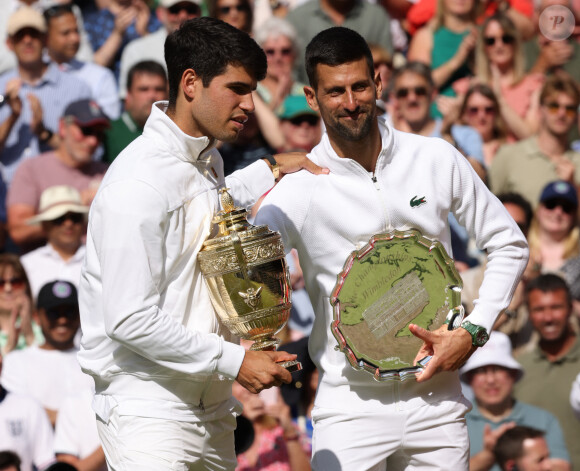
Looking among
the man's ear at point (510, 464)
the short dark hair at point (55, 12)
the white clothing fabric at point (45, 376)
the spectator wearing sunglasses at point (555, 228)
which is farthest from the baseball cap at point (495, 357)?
the short dark hair at point (55, 12)

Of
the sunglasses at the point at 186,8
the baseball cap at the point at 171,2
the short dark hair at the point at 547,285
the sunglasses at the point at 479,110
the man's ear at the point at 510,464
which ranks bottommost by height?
the man's ear at the point at 510,464

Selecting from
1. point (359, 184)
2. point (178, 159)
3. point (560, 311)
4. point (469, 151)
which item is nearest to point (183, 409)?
point (178, 159)

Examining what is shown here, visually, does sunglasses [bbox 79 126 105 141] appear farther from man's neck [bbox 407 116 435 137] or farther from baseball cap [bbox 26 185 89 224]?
man's neck [bbox 407 116 435 137]

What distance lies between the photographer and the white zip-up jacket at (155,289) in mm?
3662

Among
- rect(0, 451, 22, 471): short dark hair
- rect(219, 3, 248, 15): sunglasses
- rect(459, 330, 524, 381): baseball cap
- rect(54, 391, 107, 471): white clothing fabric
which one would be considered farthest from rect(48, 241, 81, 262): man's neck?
rect(459, 330, 524, 381): baseball cap

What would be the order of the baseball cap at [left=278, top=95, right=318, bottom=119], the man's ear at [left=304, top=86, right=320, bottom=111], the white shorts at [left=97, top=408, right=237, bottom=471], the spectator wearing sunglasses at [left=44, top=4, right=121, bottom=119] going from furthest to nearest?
the spectator wearing sunglasses at [left=44, top=4, right=121, bottom=119] < the baseball cap at [left=278, top=95, right=318, bottom=119] < the man's ear at [left=304, top=86, right=320, bottom=111] < the white shorts at [left=97, top=408, right=237, bottom=471]

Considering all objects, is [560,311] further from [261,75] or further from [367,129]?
[261,75]

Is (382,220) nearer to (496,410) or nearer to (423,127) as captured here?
(496,410)

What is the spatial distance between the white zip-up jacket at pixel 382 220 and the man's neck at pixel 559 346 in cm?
274

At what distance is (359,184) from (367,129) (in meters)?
0.24

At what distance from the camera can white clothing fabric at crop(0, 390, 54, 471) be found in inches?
263

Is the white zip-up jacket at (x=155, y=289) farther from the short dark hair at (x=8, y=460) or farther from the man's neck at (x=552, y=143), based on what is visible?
the man's neck at (x=552, y=143)

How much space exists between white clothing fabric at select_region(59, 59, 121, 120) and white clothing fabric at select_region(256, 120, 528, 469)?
4105mm

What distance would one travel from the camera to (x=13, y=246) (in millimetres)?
7883
